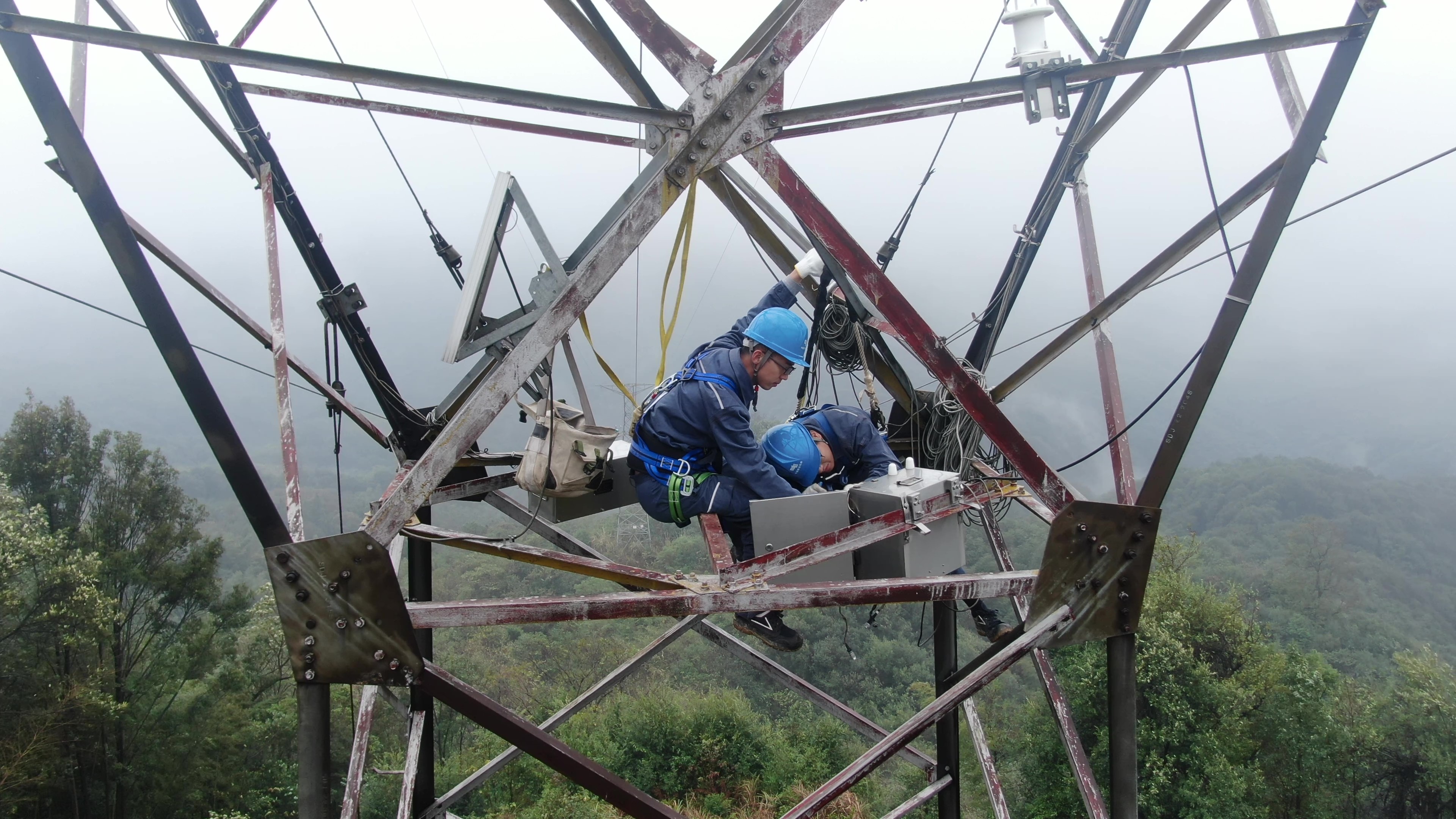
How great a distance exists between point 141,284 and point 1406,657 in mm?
42238

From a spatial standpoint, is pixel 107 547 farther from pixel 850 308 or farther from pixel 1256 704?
pixel 1256 704

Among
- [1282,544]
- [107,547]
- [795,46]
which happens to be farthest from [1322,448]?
[795,46]

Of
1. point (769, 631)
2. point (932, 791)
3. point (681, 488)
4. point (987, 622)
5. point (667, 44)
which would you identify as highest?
point (667, 44)

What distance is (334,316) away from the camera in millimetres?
6430

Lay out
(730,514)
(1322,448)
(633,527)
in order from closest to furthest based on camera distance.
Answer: (730,514) → (633,527) → (1322,448)

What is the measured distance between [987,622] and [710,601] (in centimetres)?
326

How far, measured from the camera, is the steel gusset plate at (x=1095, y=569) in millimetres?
4758

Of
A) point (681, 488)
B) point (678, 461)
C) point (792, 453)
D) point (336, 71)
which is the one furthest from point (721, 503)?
point (336, 71)

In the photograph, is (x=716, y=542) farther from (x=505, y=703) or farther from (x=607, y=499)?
(x=505, y=703)

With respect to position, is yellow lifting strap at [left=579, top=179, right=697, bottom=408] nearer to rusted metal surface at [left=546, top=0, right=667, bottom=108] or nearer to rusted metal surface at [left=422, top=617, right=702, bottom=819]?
rusted metal surface at [left=546, top=0, right=667, bottom=108]

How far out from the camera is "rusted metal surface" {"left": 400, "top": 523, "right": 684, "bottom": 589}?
4.86m

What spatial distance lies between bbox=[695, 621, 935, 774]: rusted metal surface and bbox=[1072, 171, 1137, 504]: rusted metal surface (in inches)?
164

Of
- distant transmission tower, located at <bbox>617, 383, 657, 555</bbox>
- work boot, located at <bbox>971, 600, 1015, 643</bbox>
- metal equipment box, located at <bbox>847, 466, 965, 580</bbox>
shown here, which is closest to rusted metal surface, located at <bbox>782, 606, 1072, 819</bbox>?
metal equipment box, located at <bbox>847, 466, 965, 580</bbox>

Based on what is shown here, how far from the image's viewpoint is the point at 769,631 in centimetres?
649
